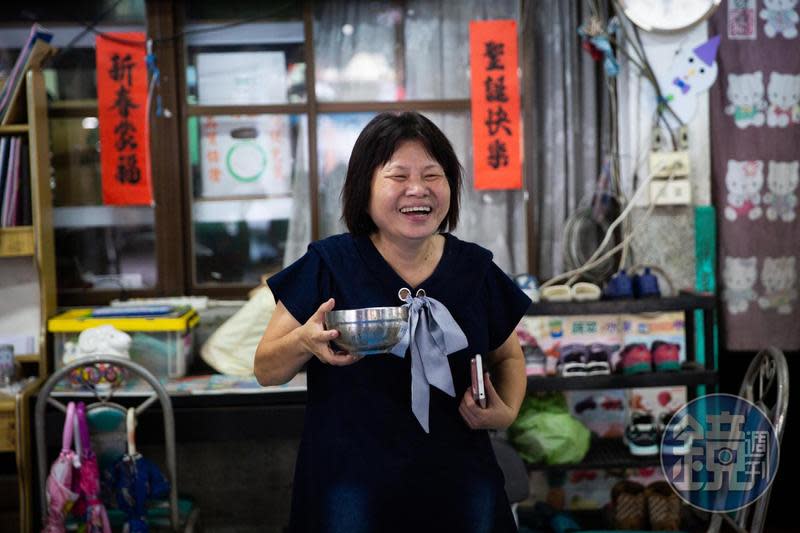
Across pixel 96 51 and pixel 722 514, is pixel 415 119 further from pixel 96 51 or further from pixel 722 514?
pixel 96 51

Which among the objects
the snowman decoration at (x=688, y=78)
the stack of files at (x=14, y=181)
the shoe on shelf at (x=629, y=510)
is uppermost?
the snowman decoration at (x=688, y=78)

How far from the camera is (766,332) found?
344 cm

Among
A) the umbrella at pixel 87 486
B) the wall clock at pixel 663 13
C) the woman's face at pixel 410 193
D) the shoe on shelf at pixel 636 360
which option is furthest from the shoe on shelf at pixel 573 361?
the woman's face at pixel 410 193

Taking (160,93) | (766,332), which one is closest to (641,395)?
(766,332)

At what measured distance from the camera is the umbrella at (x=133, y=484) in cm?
246

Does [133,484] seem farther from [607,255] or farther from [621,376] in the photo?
[607,255]

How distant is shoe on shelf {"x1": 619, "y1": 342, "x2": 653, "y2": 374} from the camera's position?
10.1 ft

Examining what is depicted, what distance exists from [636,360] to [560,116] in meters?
1.09

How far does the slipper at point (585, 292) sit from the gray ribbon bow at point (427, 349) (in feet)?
5.78

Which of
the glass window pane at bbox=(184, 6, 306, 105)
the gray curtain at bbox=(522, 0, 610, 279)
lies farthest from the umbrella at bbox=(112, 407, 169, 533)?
the gray curtain at bbox=(522, 0, 610, 279)

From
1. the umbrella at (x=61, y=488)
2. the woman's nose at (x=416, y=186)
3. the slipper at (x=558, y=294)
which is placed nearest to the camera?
the woman's nose at (x=416, y=186)

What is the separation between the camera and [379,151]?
4.82 feet

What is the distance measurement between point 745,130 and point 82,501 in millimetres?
2863
